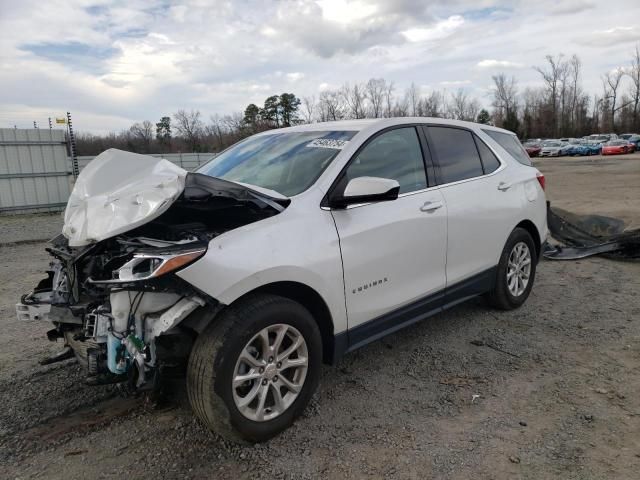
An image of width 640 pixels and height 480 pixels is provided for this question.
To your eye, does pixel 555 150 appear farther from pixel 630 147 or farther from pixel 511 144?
pixel 511 144

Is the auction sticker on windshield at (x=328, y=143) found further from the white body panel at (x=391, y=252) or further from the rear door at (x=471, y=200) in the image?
the rear door at (x=471, y=200)

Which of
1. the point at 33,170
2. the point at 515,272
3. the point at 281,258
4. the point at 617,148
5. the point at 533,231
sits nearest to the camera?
the point at 281,258

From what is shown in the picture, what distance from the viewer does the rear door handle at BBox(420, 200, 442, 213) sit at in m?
3.64

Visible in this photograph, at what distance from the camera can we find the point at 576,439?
111 inches

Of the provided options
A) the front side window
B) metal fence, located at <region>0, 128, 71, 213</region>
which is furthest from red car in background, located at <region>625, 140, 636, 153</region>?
the front side window

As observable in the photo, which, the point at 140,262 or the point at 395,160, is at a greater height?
the point at 395,160

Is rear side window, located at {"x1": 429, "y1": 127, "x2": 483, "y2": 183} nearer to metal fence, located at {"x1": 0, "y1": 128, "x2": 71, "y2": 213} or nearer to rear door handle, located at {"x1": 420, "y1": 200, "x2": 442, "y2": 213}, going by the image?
rear door handle, located at {"x1": 420, "y1": 200, "x2": 442, "y2": 213}

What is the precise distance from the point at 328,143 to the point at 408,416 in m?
1.90

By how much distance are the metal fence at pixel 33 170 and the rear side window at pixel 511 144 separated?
1076 centimetres

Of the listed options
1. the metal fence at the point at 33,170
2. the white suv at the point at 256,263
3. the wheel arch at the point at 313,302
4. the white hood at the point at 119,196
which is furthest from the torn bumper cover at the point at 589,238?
the metal fence at the point at 33,170

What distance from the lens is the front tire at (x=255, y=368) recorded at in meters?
2.54

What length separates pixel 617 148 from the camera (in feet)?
149

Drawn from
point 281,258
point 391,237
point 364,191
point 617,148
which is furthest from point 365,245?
point 617,148

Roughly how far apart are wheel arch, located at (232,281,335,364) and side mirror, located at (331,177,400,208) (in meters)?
0.56
